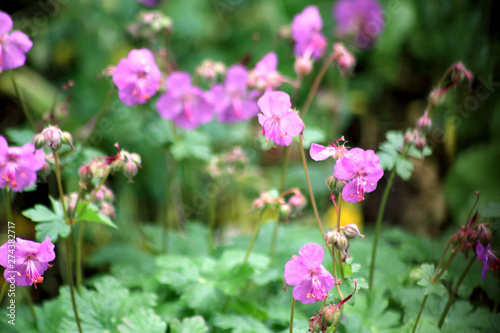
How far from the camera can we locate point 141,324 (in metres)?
1.26

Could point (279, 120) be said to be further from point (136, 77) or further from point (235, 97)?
point (235, 97)

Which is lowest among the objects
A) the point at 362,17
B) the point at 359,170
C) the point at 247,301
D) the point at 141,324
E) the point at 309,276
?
the point at 141,324

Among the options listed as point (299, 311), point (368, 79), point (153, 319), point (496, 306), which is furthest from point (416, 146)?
point (368, 79)

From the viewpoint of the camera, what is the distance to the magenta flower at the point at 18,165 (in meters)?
1.12

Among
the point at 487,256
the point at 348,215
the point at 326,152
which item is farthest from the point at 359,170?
the point at 348,215

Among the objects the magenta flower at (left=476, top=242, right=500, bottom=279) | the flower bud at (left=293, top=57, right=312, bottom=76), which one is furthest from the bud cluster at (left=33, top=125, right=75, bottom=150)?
the magenta flower at (left=476, top=242, right=500, bottom=279)

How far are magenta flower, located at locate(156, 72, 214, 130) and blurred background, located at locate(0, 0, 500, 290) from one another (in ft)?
0.37

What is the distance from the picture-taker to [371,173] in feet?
3.35

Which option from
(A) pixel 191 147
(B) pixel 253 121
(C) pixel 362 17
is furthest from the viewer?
(B) pixel 253 121

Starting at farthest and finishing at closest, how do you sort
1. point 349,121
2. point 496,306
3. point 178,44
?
point 349,121 → point 178,44 → point 496,306

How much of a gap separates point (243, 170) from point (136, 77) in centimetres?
78

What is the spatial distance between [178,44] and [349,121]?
143 cm

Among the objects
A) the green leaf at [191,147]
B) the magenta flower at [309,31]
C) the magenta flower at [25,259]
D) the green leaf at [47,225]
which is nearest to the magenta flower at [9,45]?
the green leaf at [47,225]

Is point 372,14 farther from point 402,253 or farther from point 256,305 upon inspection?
point 256,305
